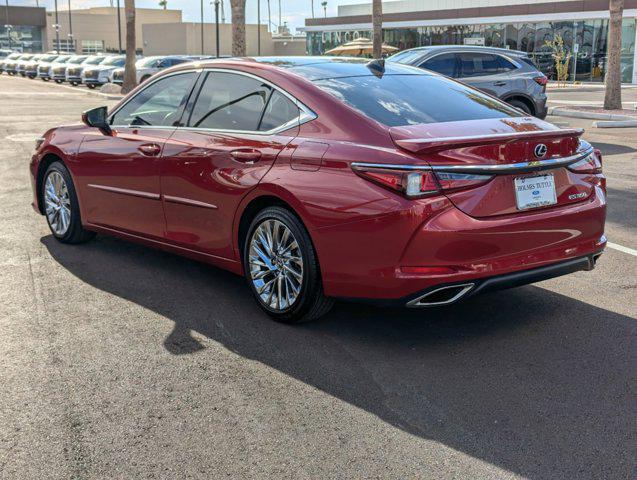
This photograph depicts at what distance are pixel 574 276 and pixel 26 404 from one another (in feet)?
13.6

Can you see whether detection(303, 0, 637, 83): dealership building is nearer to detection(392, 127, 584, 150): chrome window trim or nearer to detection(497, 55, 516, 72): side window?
detection(497, 55, 516, 72): side window

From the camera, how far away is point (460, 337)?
4750mm

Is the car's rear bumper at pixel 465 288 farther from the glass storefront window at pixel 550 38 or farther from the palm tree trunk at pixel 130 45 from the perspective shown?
the glass storefront window at pixel 550 38

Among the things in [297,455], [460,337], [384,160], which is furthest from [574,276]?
[297,455]

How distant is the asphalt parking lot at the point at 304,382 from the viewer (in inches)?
131

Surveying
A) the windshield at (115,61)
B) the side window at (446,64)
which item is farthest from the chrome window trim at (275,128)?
the windshield at (115,61)

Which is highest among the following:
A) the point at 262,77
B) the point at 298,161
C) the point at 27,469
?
the point at 262,77

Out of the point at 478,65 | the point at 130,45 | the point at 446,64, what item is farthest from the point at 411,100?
the point at 130,45

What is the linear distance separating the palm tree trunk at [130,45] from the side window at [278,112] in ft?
97.0

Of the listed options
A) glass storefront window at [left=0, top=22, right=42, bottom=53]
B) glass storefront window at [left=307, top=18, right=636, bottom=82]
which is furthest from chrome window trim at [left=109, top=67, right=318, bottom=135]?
glass storefront window at [left=0, top=22, right=42, bottom=53]

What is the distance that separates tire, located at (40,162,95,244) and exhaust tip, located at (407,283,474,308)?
3.71 meters

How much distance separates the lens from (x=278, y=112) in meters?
5.06

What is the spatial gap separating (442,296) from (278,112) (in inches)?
65.5

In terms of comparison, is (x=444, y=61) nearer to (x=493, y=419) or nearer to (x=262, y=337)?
(x=262, y=337)
